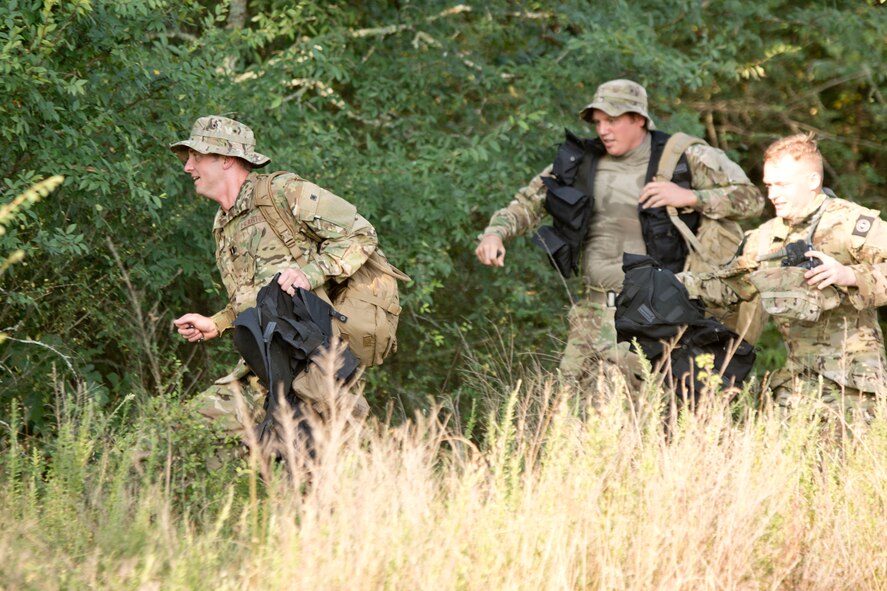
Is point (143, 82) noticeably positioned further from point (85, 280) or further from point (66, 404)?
point (66, 404)

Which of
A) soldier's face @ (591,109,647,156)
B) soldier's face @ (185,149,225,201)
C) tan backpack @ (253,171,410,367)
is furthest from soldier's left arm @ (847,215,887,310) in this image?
soldier's face @ (185,149,225,201)

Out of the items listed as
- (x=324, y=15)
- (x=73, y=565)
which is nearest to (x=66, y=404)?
(x=73, y=565)

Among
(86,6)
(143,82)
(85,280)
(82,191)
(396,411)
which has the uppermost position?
(86,6)

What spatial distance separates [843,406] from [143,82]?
3524 mm

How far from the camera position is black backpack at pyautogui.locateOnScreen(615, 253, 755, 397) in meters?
5.19

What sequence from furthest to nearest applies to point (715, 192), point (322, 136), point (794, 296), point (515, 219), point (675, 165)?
point (322, 136) → point (515, 219) → point (675, 165) → point (715, 192) → point (794, 296)

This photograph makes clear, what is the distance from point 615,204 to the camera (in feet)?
20.4

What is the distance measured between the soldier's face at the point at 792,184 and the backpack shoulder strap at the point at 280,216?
6.42 feet

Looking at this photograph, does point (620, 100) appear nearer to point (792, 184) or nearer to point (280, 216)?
point (792, 184)

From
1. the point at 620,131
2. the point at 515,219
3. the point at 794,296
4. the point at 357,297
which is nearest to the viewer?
the point at 794,296

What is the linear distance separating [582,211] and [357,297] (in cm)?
153

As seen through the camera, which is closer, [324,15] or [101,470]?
[101,470]

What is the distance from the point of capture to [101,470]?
418 cm

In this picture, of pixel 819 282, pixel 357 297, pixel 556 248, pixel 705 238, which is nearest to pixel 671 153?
Result: pixel 705 238
